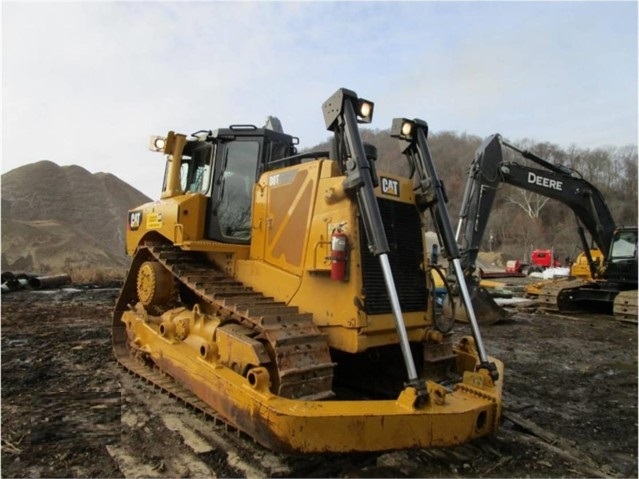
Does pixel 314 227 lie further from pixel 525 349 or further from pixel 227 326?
pixel 525 349

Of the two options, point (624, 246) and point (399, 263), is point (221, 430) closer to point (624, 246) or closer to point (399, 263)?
point (399, 263)

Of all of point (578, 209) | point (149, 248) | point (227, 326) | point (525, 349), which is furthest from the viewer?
point (578, 209)

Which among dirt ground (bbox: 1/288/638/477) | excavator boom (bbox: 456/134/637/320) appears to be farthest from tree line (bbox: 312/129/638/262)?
dirt ground (bbox: 1/288/638/477)

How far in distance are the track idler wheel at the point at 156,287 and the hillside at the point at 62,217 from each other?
24868 millimetres

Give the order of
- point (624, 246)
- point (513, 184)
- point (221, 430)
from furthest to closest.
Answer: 1. point (624, 246)
2. point (513, 184)
3. point (221, 430)

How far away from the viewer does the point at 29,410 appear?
4707 millimetres

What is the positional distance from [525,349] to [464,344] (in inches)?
149

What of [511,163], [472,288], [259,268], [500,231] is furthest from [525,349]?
[500,231]

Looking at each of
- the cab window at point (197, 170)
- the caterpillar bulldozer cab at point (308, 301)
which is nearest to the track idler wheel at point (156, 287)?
the caterpillar bulldozer cab at point (308, 301)

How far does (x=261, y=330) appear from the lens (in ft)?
13.4

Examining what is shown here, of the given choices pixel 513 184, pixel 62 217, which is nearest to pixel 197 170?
pixel 513 184

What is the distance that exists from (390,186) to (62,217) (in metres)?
46.2

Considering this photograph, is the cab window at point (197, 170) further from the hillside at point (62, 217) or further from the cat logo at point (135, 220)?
the hillside at point (62, 217)

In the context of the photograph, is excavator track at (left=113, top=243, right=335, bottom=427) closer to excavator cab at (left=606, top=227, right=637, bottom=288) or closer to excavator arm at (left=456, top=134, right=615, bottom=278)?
excavator arm at (left=456, top=134, right=615, bottom=278)
